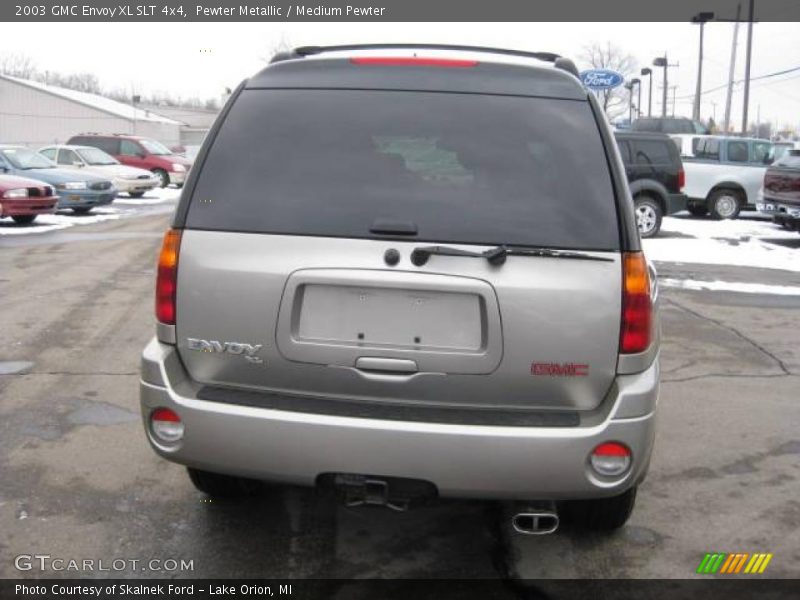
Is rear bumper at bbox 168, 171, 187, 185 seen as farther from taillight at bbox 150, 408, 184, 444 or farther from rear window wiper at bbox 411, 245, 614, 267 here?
rear window wiper at bbox 411, 245, 614, 267

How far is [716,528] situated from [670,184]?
43.1ft

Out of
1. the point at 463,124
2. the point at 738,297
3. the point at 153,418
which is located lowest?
the point at 738,297

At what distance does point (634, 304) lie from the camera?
2912 mm

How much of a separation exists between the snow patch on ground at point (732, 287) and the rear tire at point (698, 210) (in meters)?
9.45

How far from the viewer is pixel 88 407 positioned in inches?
206

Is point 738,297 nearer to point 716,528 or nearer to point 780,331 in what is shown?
point 780,331

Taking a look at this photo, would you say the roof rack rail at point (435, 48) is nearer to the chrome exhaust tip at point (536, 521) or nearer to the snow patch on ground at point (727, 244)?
the chrome exhaust tip at point (536, 521)

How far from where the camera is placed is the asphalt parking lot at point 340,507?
3.44 metres

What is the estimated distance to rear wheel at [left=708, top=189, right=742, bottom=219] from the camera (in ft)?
62.8

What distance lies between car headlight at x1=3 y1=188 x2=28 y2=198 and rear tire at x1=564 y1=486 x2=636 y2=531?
14247mm

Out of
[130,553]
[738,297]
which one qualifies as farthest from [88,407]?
[738,297]

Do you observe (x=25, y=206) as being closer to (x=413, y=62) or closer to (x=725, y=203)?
(x=413, y=62)

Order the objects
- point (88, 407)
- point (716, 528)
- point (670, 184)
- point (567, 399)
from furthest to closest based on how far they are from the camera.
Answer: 1. point (670, 184)
2. point (88, 407)
3. point (716, 528)
4. point (567, 399)

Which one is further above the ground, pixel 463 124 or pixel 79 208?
pixel 463 124
